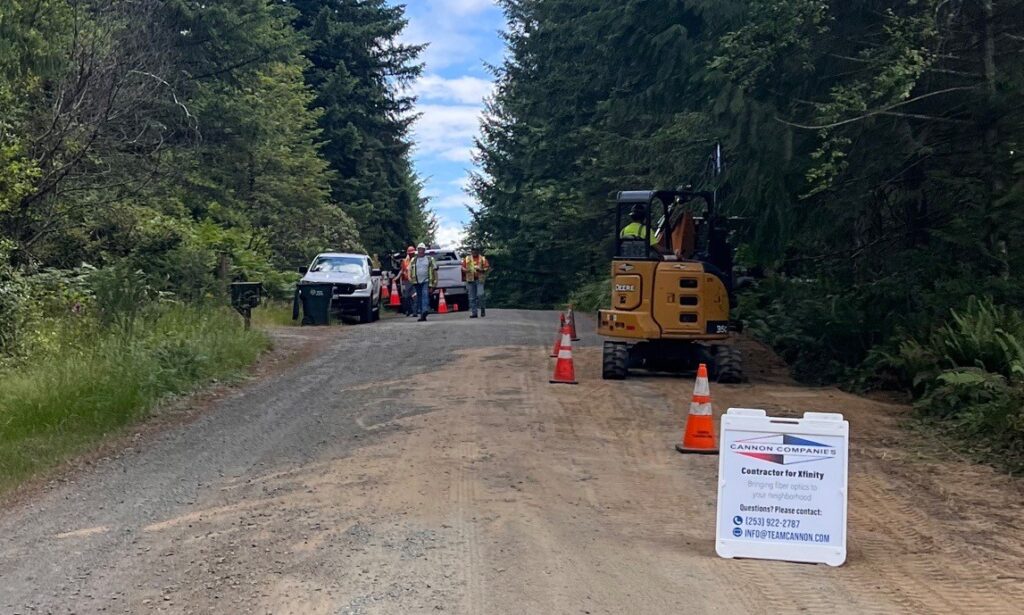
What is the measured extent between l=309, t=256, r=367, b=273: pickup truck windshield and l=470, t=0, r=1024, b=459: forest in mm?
9399

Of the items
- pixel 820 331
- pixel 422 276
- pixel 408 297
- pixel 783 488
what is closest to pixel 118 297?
pixel 422 276

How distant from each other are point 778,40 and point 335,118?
35.4m

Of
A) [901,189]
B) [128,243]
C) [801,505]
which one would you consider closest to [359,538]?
[801,505]

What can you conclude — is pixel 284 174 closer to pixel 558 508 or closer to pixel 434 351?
pixel 434 351

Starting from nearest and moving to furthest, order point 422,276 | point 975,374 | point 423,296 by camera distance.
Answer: point 975,374 < point 422,276 < point 423,296

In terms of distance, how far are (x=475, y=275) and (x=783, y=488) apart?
1923 centimetres

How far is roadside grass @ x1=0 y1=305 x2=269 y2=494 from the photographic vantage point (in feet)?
35.1

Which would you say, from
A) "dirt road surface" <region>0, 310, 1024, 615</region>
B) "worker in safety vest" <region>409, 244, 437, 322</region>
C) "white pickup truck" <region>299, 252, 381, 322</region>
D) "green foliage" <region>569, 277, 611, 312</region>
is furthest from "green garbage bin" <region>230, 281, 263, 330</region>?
"green foliage" <region>569, 277, 611, 312</region>

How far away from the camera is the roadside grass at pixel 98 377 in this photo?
421 inches

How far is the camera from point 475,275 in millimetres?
25453

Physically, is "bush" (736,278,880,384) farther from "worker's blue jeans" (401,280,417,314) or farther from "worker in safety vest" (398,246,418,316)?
"worker's blue jeans" (401,280,417,314)

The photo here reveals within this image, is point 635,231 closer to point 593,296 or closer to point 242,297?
point 242,297

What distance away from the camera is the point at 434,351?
57.2 ft

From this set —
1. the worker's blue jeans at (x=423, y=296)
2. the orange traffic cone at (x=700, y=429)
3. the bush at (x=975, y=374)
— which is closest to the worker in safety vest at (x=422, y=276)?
the worker's blue jeans at (x=423, y=296)
